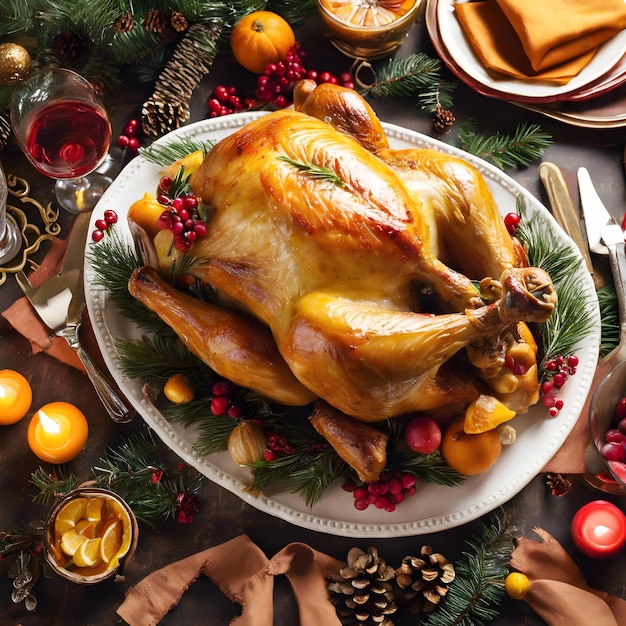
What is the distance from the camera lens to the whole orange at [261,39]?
8.66 feet

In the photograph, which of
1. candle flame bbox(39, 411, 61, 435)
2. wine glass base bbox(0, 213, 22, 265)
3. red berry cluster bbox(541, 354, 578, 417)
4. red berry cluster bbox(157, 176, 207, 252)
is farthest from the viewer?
wine glass base bbox(0, 213, 22, 265)

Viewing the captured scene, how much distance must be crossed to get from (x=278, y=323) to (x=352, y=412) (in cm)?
28

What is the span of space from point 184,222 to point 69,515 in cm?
86

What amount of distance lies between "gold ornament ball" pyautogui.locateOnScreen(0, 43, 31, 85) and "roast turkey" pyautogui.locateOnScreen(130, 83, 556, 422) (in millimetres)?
764

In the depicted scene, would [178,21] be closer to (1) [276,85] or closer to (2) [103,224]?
(1) [276,85]

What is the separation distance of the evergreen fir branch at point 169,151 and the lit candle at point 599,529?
149 cm

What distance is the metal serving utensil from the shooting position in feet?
8.10

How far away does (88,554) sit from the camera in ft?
7.42

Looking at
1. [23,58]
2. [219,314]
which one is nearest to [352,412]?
[219,314]

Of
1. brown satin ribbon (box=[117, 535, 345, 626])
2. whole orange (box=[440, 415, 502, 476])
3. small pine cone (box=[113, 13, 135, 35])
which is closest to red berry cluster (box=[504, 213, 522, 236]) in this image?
whole orange (box=[440, 415, 502, 476])

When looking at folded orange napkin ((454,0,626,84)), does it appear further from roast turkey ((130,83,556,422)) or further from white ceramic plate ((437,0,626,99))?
roast turkey ((130,83,556,422))

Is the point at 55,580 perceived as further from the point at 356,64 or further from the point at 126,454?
the point at 356,64

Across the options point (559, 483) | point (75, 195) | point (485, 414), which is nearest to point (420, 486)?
point (485, 414)

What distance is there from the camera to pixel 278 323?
2074mm
